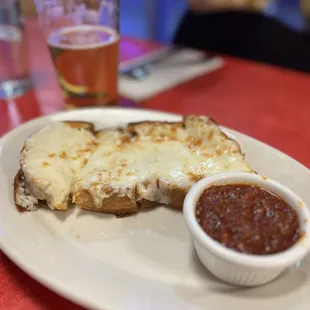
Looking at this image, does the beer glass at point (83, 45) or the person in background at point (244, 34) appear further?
the person in background at point (244, 34)

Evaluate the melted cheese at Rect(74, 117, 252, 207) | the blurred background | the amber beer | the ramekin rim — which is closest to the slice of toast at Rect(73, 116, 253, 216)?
the melted cheese at Rect(74, 117, 252, 207)

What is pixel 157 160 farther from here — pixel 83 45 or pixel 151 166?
pixel 83 45

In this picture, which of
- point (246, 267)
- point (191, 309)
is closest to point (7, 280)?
point (191, 309)

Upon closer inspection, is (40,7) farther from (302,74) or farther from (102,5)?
(302,74)

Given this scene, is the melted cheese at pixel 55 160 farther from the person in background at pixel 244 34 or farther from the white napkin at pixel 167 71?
the person in background at pixel 244 34

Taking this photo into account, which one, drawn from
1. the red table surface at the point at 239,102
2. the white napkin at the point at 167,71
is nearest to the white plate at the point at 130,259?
the red table surface at the point at 239,102

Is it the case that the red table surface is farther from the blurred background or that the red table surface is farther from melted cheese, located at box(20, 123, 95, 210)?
the blurred background
